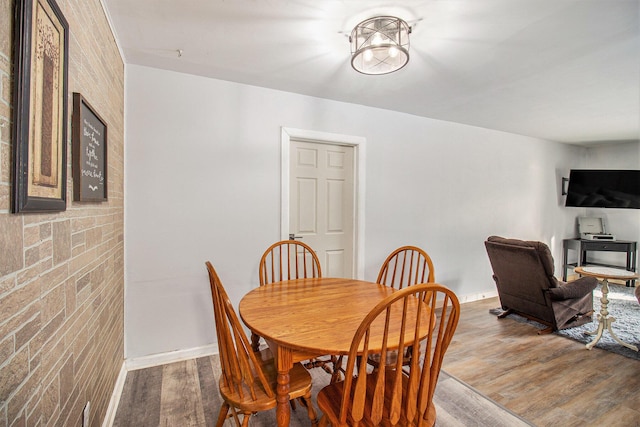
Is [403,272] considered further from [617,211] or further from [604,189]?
[617,211]

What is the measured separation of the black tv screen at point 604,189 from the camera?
15.4 feet

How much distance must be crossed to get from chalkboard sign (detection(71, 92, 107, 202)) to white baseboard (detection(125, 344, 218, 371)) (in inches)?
54.8

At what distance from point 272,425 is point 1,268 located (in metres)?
1.59

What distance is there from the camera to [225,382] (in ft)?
4.66

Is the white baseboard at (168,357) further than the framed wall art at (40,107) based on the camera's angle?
Yes

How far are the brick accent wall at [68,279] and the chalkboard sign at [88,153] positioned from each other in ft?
0.14

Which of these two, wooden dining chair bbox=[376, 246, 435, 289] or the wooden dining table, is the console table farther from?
the wooden dining table

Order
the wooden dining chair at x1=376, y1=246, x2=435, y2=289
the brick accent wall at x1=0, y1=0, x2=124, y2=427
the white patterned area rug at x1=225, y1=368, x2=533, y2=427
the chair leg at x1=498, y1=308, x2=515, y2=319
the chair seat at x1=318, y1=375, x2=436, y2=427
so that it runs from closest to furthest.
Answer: the brick accent wall at x1=0, y1=0, x2=124, y2=427 < the chair seat at x1=318, y1=375, x2=436, y2=427 < the white patterned area rug at x1=225, y1=368, x2=533, y2=427 < the wooden dining chair at x1=376, y1=246, x2=435, y2=289 < the chair leg at x1=498, y1=308, x2=515, y2=319

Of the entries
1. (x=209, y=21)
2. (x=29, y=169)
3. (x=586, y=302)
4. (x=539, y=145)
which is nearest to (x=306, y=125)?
(x=209, y=21)

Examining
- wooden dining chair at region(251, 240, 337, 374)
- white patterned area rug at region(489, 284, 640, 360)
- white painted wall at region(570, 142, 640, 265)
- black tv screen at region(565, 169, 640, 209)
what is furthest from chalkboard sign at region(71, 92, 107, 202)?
white painted wall at region(570, 142, 640, 265)

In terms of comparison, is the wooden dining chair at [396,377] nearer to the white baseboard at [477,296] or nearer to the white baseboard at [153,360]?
the white baseboard at [153,360]

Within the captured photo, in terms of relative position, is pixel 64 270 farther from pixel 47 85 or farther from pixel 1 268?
pixel 47 85

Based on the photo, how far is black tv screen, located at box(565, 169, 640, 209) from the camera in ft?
15.4

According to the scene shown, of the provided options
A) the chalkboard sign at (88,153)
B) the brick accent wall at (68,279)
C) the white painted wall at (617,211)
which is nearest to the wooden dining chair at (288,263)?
the brick accent wall at (68,279)
